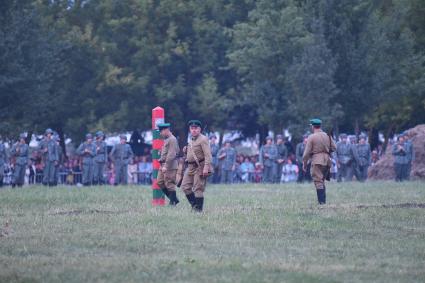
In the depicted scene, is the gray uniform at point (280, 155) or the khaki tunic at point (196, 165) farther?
the gray uniform at point (280, 155)

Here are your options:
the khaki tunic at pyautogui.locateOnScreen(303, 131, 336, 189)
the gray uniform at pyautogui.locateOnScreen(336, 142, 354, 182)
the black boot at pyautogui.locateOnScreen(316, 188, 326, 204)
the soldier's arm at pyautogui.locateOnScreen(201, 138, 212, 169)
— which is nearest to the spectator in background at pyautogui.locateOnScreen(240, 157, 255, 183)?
the gray uniform at pyautogui.locateOnScreen(336, 142, 354, 182)

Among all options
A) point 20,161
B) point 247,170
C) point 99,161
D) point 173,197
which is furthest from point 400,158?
point 173,197

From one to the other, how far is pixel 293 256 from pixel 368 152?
29244 millimetres

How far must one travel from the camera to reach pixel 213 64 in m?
59.3

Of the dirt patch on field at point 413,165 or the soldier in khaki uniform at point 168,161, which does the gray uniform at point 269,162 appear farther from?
the soldier in khaki uniform at point 168,161

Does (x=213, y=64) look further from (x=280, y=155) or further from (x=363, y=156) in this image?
(x=363, y=156)

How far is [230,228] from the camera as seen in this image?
19.2 m

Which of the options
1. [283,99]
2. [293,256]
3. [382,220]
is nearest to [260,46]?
[283,99]

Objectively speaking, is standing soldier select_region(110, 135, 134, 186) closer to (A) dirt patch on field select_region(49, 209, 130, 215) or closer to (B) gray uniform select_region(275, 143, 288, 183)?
(B) gray uniform select_region(275, 143, 288, 183)

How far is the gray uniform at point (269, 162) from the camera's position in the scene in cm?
4575

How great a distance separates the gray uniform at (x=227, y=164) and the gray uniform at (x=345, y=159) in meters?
5.28

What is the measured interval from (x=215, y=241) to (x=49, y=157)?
25.0 metres

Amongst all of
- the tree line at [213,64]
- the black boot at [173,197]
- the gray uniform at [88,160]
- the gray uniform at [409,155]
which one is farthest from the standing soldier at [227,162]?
the black boot at [173,197]

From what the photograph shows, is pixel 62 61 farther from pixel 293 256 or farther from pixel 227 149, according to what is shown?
pixel 293 256
